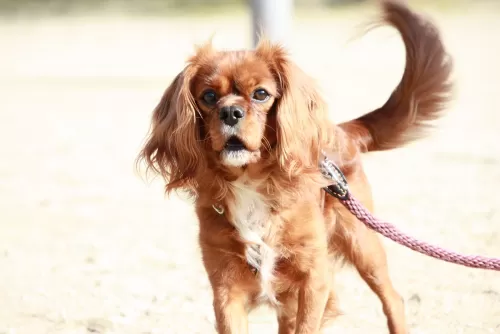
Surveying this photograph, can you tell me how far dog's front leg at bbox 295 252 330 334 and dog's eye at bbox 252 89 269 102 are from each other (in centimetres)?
71

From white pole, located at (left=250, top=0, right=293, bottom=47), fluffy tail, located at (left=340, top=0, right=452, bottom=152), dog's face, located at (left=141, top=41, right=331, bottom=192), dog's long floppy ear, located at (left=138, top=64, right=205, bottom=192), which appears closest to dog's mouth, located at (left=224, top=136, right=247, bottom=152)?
dog's face, located at (left=141, top=41, right=331, bottom=192)

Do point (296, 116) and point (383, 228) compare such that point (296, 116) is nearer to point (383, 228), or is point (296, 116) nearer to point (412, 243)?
point (383, 228)

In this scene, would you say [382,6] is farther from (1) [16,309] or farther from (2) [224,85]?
(1) [16,309]

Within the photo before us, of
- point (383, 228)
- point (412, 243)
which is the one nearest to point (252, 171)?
point (383, 228)

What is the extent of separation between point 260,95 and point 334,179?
0.57 m

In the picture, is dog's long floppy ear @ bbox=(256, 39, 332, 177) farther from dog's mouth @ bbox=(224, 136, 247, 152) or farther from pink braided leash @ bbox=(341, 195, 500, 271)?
pink braided leash @ bbox=(341, 195, 500, 271)

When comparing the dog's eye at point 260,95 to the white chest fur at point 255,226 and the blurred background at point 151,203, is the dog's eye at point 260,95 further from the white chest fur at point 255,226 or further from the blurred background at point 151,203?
the blurred background at point 151,203

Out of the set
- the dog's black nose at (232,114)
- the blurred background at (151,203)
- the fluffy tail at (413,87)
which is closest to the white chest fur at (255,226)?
the dog's black nose at (232,114)

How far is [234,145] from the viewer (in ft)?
→ 12.1

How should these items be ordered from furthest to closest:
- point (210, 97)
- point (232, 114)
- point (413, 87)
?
point (413, 87) < point (210, 97) < point (232, 114)

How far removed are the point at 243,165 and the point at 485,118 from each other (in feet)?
25.9

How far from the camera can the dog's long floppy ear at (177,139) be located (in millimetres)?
3809

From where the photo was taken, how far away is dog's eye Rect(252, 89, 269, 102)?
3.78 metres

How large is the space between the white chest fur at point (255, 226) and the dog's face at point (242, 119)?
14 centimetres
